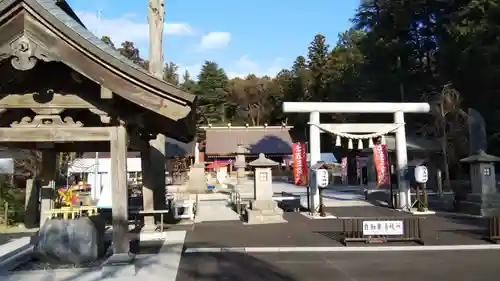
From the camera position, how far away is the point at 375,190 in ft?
72.2

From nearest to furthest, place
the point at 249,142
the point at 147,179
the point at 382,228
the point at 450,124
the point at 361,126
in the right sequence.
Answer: the point at 382,228
the point at 147,179
the point at 361,126
the point at 450,124
the point at 249,142

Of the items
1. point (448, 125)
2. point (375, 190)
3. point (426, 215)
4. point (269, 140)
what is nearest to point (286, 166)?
point (269, 140)

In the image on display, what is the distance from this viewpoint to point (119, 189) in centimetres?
679

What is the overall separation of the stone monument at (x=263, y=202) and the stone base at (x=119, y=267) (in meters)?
7.98

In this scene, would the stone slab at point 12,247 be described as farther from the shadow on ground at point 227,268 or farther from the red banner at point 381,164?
the red banner at point 381,164

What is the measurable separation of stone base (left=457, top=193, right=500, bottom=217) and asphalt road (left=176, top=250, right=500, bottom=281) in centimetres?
658

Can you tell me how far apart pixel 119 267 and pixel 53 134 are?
244 cm

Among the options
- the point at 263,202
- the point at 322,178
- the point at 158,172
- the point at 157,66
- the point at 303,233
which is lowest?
the point at 303,233

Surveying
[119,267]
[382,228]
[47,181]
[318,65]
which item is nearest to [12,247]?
[47,181]

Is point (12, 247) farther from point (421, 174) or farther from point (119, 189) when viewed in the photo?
point (421, 174)

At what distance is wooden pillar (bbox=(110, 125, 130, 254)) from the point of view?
22.0 ft

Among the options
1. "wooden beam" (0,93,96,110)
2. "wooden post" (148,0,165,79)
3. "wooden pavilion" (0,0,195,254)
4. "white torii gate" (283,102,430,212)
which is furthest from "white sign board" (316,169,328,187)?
"wooden beam" (0,93,96,110)

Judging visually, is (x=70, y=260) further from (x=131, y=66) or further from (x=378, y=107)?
(x=378, y=107)

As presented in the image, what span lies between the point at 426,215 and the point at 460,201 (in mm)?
2557
